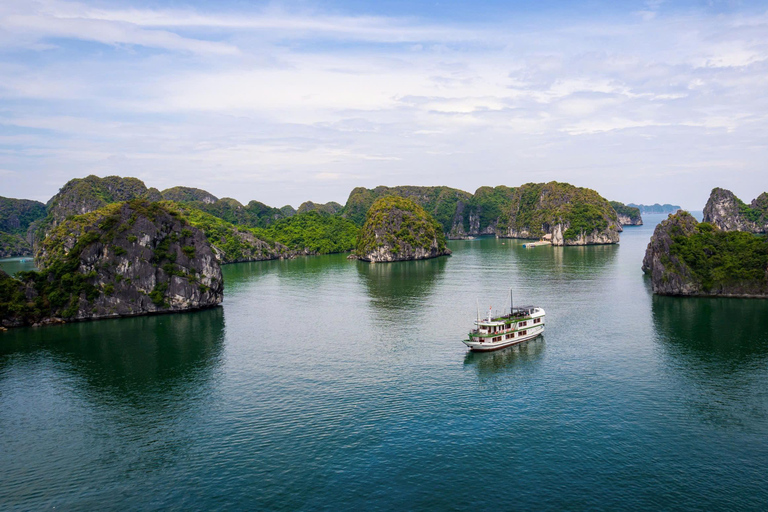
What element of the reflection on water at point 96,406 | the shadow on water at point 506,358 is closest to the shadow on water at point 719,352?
the shadow on water at point 506,358

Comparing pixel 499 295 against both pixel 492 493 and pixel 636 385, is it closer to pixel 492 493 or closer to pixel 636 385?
pixel 636 385

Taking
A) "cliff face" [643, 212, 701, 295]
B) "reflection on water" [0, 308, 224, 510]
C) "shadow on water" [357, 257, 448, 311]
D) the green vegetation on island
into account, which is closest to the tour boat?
"shadow on water" [357, 257, 448, 311]

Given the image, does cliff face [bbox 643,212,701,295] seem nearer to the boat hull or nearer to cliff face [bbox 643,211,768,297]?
cliff face [bbox 643,211,768,297]

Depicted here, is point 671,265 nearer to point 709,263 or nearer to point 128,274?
point 709,263

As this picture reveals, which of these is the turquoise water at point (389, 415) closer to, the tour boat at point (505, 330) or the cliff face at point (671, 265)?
the tour boat at point (505, 330)

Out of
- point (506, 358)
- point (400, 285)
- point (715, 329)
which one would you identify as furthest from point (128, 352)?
point (715, 329)
